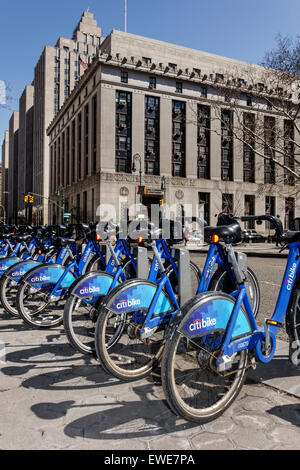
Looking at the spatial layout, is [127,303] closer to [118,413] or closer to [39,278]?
[118,413]

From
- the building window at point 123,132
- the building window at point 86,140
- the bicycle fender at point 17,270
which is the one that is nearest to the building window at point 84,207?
the building window at point 86,140

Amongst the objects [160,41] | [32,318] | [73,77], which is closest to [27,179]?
[73,77]

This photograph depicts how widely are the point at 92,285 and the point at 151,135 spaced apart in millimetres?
55170

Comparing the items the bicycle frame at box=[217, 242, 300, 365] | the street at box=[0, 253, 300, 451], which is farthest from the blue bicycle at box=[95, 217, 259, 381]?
the bicycle frame at box=[217, 242, 300, 365]

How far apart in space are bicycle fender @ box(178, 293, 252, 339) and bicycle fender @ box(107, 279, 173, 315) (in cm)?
79

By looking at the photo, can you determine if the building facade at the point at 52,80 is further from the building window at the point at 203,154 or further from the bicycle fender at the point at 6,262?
the bicycle fender at the point at 6,262

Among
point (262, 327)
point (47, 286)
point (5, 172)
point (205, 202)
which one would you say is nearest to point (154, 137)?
point (205, 202)

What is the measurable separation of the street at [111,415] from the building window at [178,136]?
183 ft

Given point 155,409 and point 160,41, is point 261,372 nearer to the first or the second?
point 155,409

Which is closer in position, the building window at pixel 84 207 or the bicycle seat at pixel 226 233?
the bicycle seat at pixel 226 233

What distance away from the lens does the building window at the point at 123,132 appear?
176 feet

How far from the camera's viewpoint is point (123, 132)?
178 feet

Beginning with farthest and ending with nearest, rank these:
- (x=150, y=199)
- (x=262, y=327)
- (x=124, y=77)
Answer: (x=150, y=199) → (x=124, y=77) → (x=262, y=327)

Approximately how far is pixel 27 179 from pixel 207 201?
257 feet
